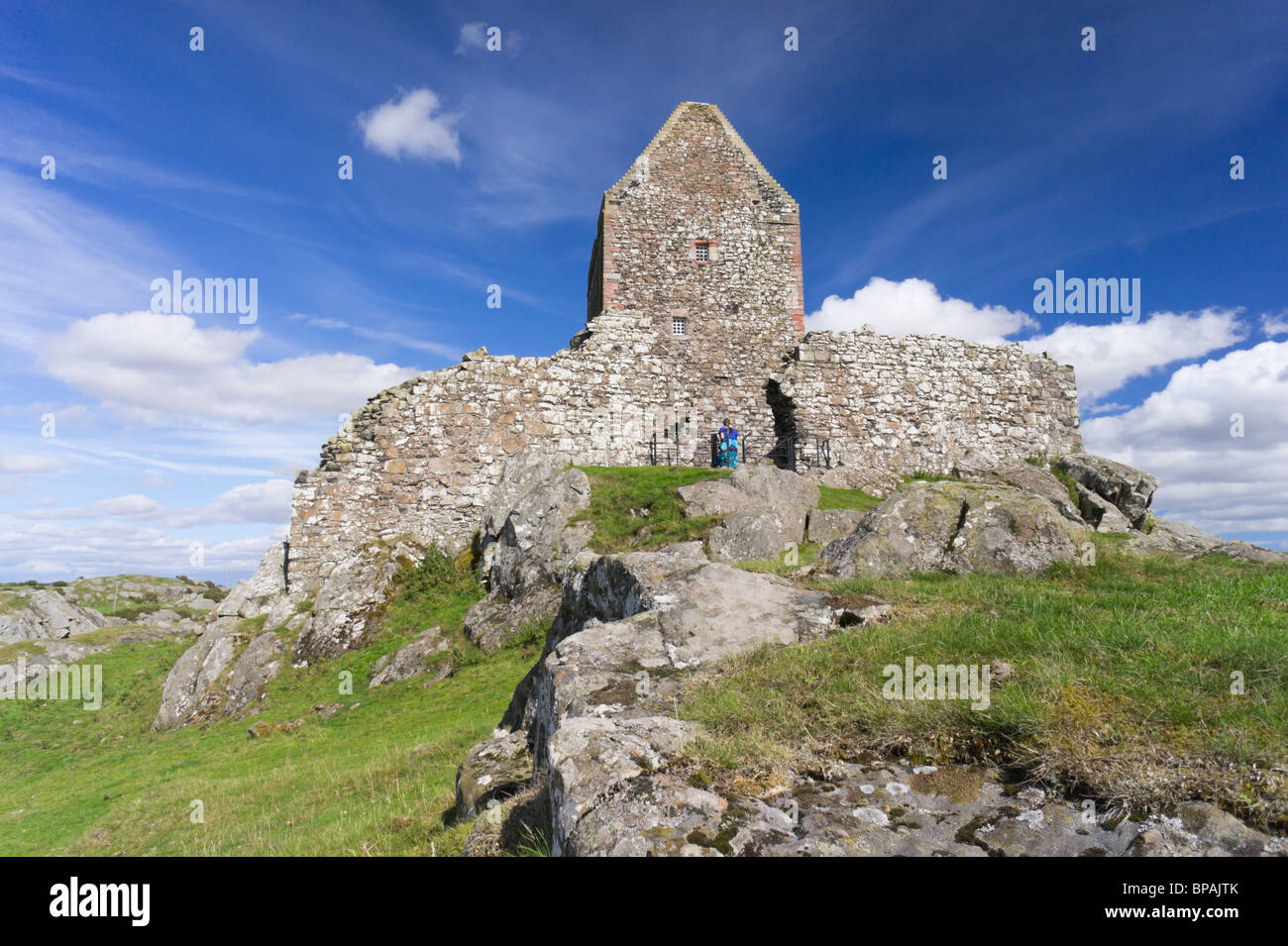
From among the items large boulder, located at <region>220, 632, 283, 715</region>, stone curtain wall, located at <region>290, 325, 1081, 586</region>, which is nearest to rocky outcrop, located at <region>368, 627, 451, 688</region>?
large boulder, located at <region>220, 632, 283, 715</region>

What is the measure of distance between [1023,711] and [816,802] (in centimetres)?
147

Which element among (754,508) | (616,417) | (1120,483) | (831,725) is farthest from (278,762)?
(1120,483)

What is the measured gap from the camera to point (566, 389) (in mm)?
23250

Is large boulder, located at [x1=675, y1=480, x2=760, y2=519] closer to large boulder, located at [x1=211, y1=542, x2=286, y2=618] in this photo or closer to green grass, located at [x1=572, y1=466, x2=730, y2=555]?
green grass, located at [x1=572, y1=466, x2=730, y2=555]

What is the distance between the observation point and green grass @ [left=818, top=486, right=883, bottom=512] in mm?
18797

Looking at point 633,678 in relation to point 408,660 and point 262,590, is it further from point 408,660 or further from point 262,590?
point 262,590

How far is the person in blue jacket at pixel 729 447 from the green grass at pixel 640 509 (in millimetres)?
2687


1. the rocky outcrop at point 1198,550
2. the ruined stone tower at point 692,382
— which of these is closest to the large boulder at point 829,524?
the rocky outcrop at point 1198,550

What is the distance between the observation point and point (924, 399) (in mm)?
25562

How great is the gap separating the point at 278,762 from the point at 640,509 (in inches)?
405

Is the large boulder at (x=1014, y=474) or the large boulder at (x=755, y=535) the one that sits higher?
the large boulder at (x=1014, y=474)

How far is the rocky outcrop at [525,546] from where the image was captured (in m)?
16.5

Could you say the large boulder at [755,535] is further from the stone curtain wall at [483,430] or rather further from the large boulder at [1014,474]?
the stone curtain wall at [483,430]
